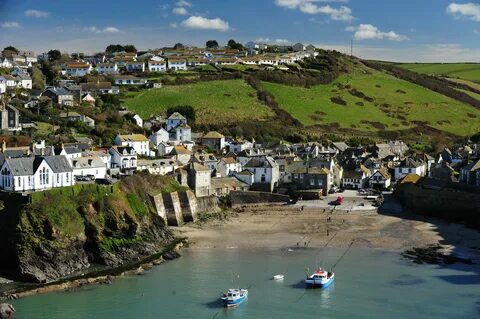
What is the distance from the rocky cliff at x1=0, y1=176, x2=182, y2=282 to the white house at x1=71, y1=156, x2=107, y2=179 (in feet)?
15.9

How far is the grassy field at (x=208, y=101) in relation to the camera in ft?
250

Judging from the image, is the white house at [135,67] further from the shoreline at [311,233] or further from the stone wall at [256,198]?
the shoreline at [311,233]

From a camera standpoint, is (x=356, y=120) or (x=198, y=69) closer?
(x=356, y=120)

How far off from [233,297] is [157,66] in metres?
69.9

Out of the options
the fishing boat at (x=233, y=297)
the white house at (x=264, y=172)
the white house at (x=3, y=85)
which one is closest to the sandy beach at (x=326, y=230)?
the white house at (x=264, y=172)

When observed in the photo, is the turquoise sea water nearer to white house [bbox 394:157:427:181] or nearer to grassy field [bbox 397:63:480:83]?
white house [bbox 394:157:427:181]

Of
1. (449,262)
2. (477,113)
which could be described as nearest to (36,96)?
(449,262)

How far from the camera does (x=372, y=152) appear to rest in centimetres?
6694

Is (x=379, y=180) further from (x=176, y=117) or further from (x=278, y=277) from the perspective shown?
(x=278, y=277)

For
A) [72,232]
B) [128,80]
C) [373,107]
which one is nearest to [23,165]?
[72,232]

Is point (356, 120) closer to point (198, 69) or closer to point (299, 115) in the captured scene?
point (299, 115)

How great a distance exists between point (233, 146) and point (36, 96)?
63.4 ft

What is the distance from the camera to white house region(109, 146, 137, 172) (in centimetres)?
4906

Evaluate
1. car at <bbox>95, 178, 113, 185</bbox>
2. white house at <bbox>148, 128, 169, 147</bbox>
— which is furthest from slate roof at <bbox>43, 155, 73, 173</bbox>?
white house at <bbox>148, 128, 169, 147</bbox>
